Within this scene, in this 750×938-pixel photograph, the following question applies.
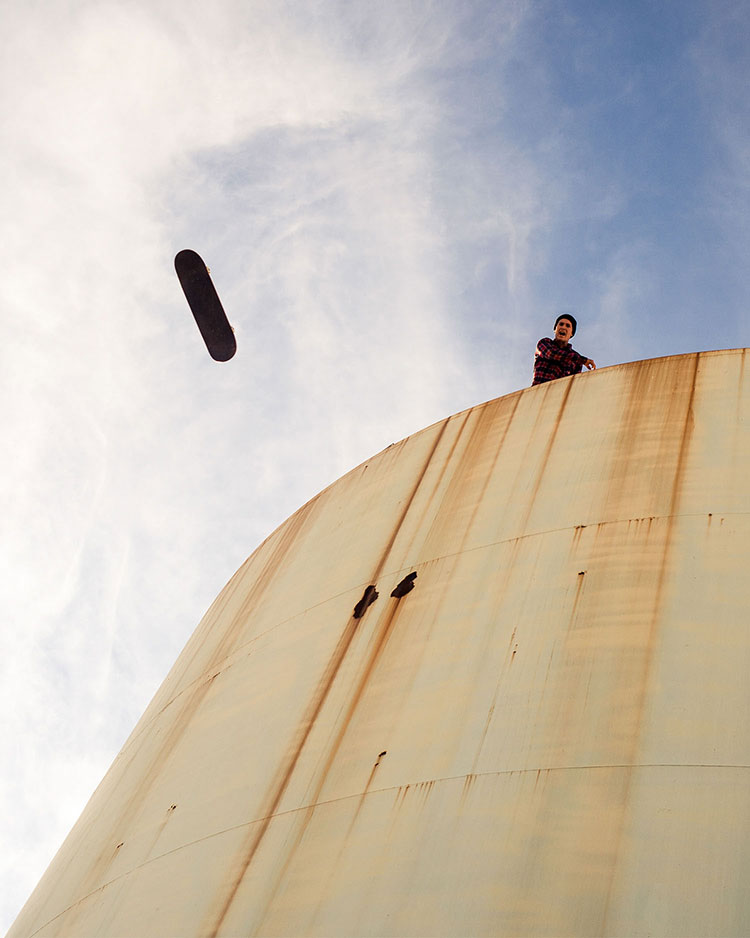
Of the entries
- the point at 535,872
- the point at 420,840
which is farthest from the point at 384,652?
the point at 535,872

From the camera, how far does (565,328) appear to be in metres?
10.2

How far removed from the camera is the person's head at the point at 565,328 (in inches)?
397

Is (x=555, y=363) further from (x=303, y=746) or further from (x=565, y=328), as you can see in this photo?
(x=303, y=746)

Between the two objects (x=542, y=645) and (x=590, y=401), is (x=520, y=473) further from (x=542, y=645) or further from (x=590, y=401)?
(x=542, y=645)

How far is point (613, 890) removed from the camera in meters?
4.15

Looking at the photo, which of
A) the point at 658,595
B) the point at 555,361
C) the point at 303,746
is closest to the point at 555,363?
the point at 555,361

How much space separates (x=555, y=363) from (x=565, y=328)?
25.8 inches

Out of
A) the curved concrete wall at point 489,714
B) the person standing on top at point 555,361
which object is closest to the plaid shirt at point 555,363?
the person standing on top at point 555,361

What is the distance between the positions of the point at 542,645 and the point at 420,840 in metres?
1.23

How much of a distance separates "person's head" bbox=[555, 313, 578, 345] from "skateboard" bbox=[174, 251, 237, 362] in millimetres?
3241

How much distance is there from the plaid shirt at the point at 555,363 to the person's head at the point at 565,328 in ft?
0.94

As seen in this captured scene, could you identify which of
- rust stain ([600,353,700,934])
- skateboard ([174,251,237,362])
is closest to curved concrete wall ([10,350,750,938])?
rust stain ([600,353,700,934])

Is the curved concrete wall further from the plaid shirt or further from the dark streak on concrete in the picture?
the plaid shirt

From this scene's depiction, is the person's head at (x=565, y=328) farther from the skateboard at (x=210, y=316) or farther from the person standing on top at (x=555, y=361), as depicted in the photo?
the skateboard at (x=210, y=316)
